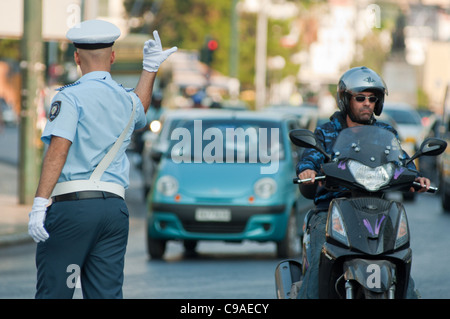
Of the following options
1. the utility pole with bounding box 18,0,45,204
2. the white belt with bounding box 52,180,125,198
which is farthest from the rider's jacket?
the utility pole with bounding box 18,0,45,204

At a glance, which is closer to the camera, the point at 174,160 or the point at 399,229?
the point at 399,229

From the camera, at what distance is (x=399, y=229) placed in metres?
5.80

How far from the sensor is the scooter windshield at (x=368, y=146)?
19.6ft

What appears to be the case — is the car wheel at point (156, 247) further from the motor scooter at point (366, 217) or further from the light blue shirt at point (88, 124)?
the light blue shirt at point (88, 124)

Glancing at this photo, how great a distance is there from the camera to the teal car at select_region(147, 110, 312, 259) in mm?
12055

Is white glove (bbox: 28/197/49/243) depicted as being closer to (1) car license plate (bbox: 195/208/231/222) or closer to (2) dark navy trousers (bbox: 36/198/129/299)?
(2) dark navy trousers (bbox: 36/198/129/299)

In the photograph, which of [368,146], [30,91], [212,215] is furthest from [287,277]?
[30,91]

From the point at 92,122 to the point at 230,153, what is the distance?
7.31m

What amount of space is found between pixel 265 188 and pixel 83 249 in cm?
701

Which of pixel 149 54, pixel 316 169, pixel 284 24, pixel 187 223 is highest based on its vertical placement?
pixel 284 24

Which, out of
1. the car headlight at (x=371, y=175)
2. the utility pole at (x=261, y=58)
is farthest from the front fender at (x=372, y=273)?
the utility pole at (x=261, y=58)

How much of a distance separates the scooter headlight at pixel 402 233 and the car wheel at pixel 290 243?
637 centimetres

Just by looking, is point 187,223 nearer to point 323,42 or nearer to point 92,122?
point 92,122

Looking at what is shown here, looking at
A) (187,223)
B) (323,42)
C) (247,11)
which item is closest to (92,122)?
(187,223)
